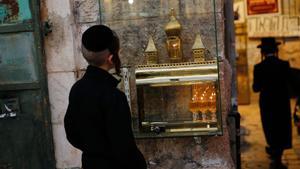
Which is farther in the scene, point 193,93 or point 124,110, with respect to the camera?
point 193,93

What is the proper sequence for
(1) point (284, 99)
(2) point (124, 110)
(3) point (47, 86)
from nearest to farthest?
(2) point (124, 110), (3) point (47, 86), (1) point (284, 99)

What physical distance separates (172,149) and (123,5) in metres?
1.41

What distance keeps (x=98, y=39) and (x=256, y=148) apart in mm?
5923

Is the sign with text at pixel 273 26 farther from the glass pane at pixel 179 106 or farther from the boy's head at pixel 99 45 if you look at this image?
the boy's head at pixel 99 45

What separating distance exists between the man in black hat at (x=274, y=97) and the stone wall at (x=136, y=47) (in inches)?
107

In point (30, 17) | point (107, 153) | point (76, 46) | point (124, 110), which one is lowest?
point (107, 153)

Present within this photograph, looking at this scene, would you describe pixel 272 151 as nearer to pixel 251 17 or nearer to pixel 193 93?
pixel 193 93

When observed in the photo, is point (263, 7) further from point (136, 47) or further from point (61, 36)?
point (61, 36)

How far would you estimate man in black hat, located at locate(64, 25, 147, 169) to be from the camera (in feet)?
9.70

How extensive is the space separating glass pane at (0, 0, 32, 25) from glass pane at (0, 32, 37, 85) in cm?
14

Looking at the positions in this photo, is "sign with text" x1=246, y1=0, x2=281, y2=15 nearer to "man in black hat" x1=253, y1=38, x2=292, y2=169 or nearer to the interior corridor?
the interior corridor

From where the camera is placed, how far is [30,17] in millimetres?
4621

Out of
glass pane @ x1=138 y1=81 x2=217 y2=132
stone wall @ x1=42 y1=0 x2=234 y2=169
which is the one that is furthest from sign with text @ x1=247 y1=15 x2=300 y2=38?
glass pane @ x1=138 y1=81 x2=217 y2=132

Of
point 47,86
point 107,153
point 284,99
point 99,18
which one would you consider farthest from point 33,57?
point 284,99
